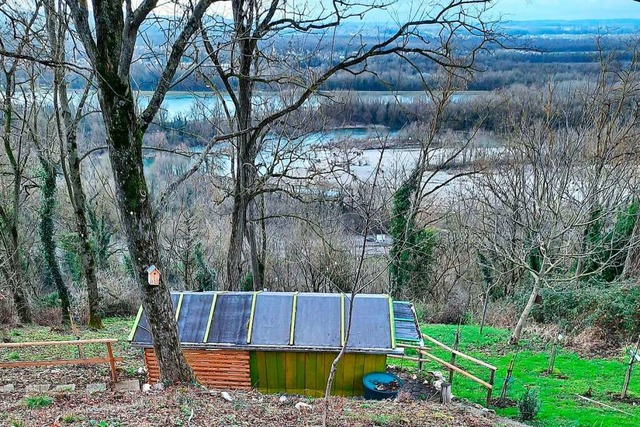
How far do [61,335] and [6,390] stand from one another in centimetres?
492

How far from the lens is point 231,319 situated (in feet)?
29.3

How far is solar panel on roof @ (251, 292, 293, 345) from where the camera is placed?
28.3 ft

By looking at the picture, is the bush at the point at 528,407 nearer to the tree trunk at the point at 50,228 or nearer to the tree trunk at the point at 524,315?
the tree trunk at the point at 524,315

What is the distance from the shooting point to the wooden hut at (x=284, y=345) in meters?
8.52

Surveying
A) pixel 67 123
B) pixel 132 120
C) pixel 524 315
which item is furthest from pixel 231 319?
pixel 524 315

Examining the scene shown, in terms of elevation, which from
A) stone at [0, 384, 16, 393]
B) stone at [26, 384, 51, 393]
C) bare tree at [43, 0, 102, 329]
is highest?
bare tree at [43, 0, 102, 329]

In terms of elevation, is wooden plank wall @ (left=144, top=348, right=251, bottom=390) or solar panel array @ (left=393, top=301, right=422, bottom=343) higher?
solar panel array @ (left=393, top=301, right=422, bottom=343)

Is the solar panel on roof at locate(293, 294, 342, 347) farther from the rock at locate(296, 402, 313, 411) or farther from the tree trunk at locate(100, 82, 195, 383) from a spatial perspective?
the tree trunk at locate(100, 82, 195, 383)

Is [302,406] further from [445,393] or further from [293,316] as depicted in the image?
[445,393]

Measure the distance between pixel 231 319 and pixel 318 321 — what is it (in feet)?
5.51

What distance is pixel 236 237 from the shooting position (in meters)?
11.8

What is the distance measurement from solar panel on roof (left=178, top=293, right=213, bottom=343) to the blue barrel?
3.16 meters

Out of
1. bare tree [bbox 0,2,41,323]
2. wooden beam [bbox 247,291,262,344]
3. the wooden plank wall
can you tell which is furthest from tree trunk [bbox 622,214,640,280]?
bare tree [bbox 0,2,41,323]

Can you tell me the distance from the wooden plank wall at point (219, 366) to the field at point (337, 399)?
1.09 m
